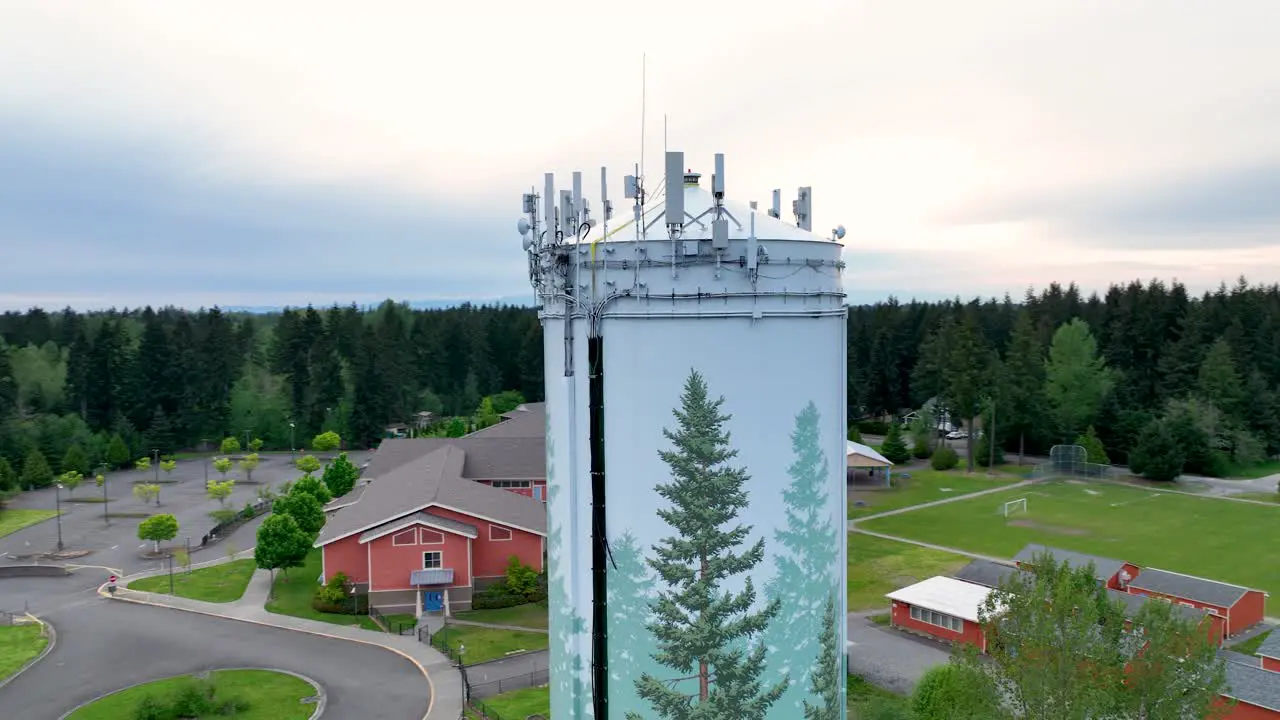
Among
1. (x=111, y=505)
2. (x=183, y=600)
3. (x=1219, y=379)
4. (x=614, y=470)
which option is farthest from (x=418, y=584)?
(x=1219, y=379)

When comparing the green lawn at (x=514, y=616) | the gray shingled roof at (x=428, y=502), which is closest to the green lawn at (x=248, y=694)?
the green lawn at (x=514, y=616)

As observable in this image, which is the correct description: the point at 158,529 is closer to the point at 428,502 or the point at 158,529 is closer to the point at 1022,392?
the point at 428,502

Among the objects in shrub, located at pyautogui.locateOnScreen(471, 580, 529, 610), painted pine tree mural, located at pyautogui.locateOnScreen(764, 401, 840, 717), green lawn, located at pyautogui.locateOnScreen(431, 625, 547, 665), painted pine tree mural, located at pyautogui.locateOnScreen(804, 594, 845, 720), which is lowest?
green lawn, located at pyautogui.locateOnScreen(431, 625, 547, 665)

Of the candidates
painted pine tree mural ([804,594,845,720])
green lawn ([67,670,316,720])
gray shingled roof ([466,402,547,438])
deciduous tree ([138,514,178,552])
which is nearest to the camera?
painted pine tree mural ([804,594,845,720])

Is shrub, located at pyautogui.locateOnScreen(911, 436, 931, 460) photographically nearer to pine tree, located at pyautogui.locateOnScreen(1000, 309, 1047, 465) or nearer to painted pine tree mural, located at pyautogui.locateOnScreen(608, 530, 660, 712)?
pine tree, located at pyautogui.locateOnScreen(1000, 309, 1047, 465)

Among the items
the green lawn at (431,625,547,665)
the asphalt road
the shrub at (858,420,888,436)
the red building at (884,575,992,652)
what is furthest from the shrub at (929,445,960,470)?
the asphalt road

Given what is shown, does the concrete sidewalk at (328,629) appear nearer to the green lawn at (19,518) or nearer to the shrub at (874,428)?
the green lawn at (19,518)

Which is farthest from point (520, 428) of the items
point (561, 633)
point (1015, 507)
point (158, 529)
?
point (561, 633)
